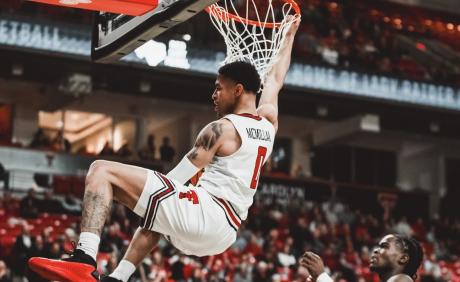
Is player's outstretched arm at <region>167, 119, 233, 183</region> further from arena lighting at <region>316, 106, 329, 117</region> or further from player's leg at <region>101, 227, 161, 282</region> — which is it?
arena lighting at <region>316, 106, 329, 117</region>

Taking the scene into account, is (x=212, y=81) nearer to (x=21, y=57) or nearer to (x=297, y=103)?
(x=297, y=103)

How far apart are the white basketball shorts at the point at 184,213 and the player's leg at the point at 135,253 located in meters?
0.14

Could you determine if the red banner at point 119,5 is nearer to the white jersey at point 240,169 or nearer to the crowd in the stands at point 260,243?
the white jersey at point 240,169

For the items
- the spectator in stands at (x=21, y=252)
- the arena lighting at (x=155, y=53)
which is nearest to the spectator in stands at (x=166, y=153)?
the spectator in stands at (x=21, y=252)

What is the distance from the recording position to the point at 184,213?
535 cm

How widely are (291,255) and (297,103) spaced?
7312 mm

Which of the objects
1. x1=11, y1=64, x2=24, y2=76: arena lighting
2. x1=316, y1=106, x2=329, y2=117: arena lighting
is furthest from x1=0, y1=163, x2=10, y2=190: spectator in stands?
x1=316, y1=106, x2=329, y2=117: arena lighting

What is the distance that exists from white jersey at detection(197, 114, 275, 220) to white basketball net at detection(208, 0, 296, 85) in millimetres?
1357

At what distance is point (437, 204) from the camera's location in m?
27.7

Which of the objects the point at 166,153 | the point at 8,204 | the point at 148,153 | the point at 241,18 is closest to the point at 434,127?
the point at 166,153

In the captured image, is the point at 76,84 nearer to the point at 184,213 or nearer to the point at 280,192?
the point at 280,192

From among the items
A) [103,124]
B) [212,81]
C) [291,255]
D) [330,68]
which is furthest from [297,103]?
[291,255]

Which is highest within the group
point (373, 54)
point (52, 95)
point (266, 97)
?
point (373, 54)

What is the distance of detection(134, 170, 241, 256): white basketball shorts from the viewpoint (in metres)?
5.29
